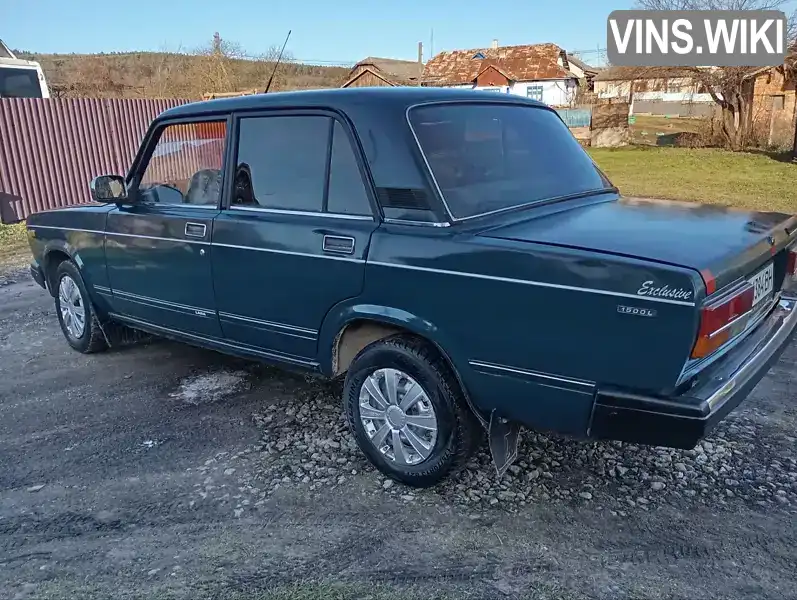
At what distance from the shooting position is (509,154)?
11.8ft

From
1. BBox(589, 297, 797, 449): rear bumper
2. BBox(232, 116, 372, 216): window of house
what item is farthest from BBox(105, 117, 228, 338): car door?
BBox(589, 297, 797, 449): rear bumper

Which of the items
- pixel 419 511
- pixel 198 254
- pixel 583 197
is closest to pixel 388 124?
pixel 583 197

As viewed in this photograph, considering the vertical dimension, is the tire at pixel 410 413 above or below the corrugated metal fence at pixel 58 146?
below

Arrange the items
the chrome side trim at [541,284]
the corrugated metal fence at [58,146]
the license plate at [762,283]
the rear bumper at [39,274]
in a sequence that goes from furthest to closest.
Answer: the corrugated metal fence at [58,146], the rear bumper at [39,274], the license plate at [762,283], the chrome side trim at [541,284]

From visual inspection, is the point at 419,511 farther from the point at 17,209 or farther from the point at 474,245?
Answer: the point at 17,209

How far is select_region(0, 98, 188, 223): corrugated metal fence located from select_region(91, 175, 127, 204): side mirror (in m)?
8.14

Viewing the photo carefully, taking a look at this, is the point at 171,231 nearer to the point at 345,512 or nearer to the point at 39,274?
the point at 345,512

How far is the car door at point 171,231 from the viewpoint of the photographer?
4.08 meters

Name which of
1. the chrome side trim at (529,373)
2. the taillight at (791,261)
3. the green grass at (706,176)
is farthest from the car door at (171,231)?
the green grass at (706,176)

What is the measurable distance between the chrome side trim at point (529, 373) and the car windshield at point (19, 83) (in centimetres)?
1405

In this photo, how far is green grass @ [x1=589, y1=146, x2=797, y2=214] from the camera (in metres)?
12.5

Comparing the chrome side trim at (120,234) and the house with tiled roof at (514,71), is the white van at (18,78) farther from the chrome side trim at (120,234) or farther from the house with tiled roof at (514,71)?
the house with tiled roof at (514,71)

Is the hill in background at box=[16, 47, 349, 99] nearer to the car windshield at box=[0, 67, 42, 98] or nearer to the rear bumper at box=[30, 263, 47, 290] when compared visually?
the car windshield at box=[0, 67, 42, 98]

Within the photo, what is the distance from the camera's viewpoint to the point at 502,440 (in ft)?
10.3
